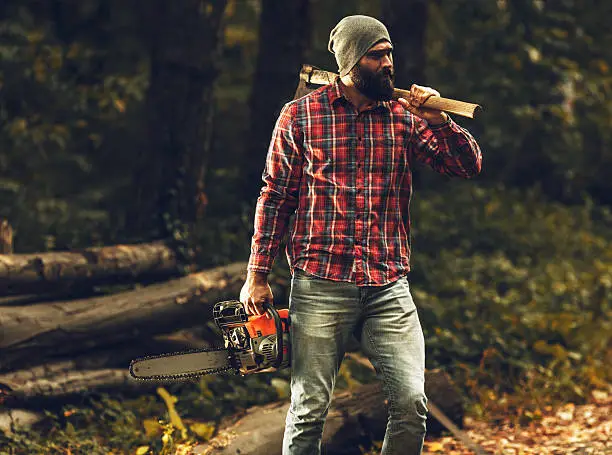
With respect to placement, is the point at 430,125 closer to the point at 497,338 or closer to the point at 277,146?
the point at 277,146

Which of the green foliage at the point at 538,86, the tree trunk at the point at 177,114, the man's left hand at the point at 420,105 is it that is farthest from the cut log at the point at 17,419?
the green foliage at the point at 538,86

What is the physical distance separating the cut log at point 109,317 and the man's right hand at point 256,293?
7.61 ft

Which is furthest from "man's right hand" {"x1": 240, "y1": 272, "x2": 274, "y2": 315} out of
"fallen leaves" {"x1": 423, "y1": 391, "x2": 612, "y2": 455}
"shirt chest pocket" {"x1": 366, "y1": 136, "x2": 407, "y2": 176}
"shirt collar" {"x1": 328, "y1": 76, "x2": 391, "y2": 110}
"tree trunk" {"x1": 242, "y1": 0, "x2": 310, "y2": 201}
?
"tree trunk" {"x1": 242, "y1": 0, "x2": 310, "y2": 201}

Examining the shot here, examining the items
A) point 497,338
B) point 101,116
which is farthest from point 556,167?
point 101,116

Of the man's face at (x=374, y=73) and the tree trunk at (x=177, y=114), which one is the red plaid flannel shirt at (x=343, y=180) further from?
the tree trunk at (x=177, y=114)

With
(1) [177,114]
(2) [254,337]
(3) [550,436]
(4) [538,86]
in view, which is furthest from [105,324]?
(4) [538,86]

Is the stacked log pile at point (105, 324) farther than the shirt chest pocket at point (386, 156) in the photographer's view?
Yes

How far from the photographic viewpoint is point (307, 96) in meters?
4.75

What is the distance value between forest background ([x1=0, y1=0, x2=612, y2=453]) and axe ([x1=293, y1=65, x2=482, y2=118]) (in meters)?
2.73

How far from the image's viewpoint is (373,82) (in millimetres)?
4570

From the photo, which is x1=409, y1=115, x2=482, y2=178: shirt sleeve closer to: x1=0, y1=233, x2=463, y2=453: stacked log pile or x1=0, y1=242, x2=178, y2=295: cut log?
x1=0, y1=233, x2=463, y2=453: stacked log pile

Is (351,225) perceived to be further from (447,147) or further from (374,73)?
(374,73)

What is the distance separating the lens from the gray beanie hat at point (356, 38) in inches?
179

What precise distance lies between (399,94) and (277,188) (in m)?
0.74
